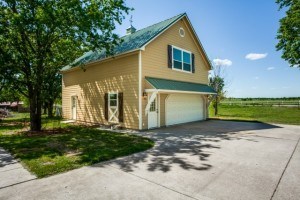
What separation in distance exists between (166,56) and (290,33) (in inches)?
597

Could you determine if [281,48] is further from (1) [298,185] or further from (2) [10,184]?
(2) [10,184]

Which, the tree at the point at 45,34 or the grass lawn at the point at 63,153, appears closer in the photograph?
the grass lawn at the point at 63,153

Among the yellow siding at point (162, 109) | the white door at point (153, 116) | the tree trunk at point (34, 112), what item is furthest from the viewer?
the yellow siding at point (162, 109)

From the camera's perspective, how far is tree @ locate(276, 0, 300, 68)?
19.2 metres

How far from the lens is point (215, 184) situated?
14.1 feet

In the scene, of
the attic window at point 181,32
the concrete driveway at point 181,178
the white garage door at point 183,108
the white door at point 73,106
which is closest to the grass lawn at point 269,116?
the white garage door at point 183,108

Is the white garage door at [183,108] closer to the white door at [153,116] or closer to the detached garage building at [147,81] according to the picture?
the detached garage building at [147,81]

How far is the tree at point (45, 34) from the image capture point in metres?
9.80

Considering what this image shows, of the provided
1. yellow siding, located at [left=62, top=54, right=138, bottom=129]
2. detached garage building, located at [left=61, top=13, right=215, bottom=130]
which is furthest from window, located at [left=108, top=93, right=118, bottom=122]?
yellow siding, located at [left=62, top=54, right=138, bottom=129]

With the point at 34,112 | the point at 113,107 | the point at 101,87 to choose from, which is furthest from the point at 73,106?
the point at 113,107

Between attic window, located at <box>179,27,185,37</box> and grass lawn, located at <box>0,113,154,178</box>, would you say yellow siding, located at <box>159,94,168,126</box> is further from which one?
grass lawn, located at <box>0,113,154,178</box>

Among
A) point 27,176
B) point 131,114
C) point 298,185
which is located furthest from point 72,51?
point 298,185

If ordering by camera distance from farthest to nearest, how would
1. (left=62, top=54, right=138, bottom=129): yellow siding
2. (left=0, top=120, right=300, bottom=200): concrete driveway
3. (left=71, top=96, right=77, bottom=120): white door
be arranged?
(left=71, top=96, right=77, bottom=120): white door
(left=62, top=54, right=138, bottom=129): yellow siding
(left=0, top=120, right=300, bottom=200): concrete driveway

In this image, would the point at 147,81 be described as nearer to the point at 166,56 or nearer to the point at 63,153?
the point at 166,56
